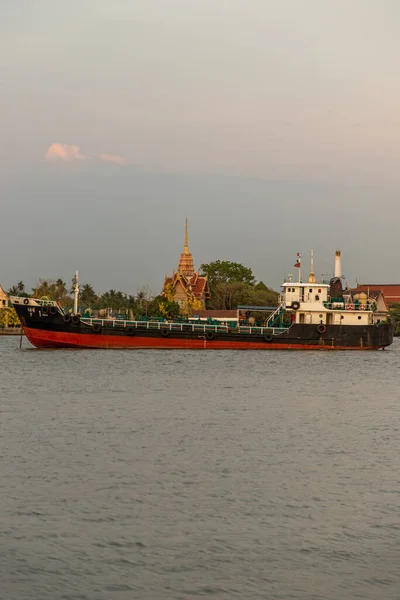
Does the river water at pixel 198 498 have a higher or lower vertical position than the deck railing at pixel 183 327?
lower

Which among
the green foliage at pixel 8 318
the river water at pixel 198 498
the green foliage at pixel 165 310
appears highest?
the green foliage at pixel 165 310

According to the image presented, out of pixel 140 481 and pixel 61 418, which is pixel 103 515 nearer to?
pixel 140 481

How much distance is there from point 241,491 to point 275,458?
410cm

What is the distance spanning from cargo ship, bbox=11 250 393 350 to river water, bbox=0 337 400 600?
28192 mm

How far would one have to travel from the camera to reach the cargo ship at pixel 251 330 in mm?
65000

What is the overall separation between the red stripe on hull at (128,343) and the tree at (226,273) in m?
72.5

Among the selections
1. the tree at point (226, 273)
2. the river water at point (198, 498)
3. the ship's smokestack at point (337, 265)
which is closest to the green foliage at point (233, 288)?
the tree at point (226, 273)

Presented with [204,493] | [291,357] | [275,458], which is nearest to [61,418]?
[275,458]

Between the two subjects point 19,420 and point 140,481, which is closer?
point 140,481

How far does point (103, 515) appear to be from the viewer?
52.4 feet

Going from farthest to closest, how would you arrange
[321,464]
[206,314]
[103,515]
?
[206,314]
[321,464]
[103,515]

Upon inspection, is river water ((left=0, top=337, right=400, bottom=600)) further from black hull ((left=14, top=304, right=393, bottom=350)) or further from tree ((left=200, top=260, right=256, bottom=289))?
tree ((left=200, top=260, right=256, bottom=289))

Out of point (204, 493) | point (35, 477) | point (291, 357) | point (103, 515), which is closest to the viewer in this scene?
point (103, 515)

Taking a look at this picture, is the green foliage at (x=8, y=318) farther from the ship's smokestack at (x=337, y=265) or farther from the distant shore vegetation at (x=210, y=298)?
the ship's smokestack at (x=337, y=265)
